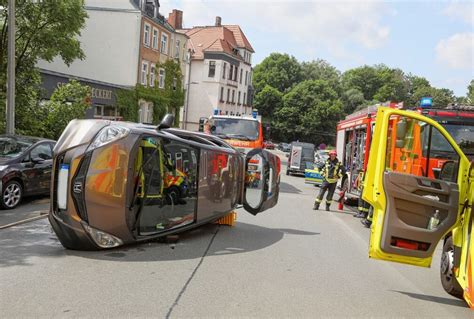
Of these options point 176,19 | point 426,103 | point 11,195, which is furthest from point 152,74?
point 426,103

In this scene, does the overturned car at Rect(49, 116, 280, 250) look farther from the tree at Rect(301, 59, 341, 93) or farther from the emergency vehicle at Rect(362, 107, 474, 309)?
the tree at Rect(301, 59, 341, 93)

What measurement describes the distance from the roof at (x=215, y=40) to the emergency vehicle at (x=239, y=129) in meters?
43.9

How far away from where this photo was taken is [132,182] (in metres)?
6.72

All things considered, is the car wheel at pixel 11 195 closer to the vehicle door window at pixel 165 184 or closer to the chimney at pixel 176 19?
the vehicle door window at pixel 165 184

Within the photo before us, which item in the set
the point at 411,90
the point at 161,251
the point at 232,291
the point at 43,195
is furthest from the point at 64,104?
the point at 411,90

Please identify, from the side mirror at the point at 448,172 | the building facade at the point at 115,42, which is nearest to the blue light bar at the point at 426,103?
the side mirror at the point at 448,172

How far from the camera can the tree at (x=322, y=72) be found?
83875mm

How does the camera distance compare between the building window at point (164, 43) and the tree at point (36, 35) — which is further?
the building window at point (164, 43)

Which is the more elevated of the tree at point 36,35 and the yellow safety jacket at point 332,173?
the tree at point 36,35

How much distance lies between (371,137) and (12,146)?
8.67 m

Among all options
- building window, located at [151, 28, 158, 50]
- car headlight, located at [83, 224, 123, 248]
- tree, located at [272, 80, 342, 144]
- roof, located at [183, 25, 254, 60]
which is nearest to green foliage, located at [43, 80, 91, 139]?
car headlight, located at [83, 224, 123, 248]

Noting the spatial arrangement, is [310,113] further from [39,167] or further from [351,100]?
[39,167]

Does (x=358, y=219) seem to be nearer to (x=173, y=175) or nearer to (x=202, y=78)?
(x=173, y=175)

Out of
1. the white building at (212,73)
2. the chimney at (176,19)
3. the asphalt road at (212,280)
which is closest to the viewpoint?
the asphalt road at (212,280)
